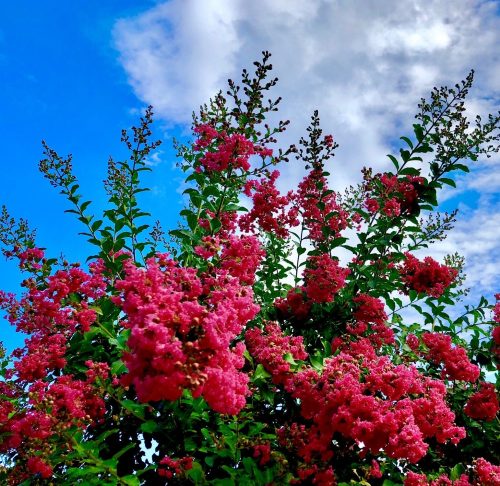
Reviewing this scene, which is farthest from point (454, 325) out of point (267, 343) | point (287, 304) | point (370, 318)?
point (267, 343)

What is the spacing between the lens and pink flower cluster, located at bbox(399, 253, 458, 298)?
581 centimetres

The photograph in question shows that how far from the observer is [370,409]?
9.67 ft

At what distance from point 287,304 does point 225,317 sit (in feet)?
9.56

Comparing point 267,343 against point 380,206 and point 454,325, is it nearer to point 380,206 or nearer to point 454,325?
point 380,206

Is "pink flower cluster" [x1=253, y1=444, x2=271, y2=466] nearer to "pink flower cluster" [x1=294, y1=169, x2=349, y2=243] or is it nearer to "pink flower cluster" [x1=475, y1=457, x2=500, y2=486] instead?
"pink flower cluster" [x1=475, y1=457, x2=500, y2=486]

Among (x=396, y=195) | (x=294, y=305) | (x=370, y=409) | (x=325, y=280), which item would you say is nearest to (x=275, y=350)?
(x=370, y=409)

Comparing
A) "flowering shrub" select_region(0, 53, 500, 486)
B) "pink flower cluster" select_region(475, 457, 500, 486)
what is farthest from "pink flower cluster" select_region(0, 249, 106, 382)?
"pink flower cluster" select_region(475, 457, 500, 486)

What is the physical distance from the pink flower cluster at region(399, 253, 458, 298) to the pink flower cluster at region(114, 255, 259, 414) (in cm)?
386

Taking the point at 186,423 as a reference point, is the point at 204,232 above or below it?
above

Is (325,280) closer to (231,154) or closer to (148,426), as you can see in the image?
(231,154)

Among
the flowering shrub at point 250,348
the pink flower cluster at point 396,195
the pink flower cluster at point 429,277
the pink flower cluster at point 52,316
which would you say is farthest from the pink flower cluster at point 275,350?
the pink flower cluster at point 429,277

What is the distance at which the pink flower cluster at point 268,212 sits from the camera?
5.51 metres

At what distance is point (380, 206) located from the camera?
5.41 metres

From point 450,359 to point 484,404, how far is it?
0.49 meters
